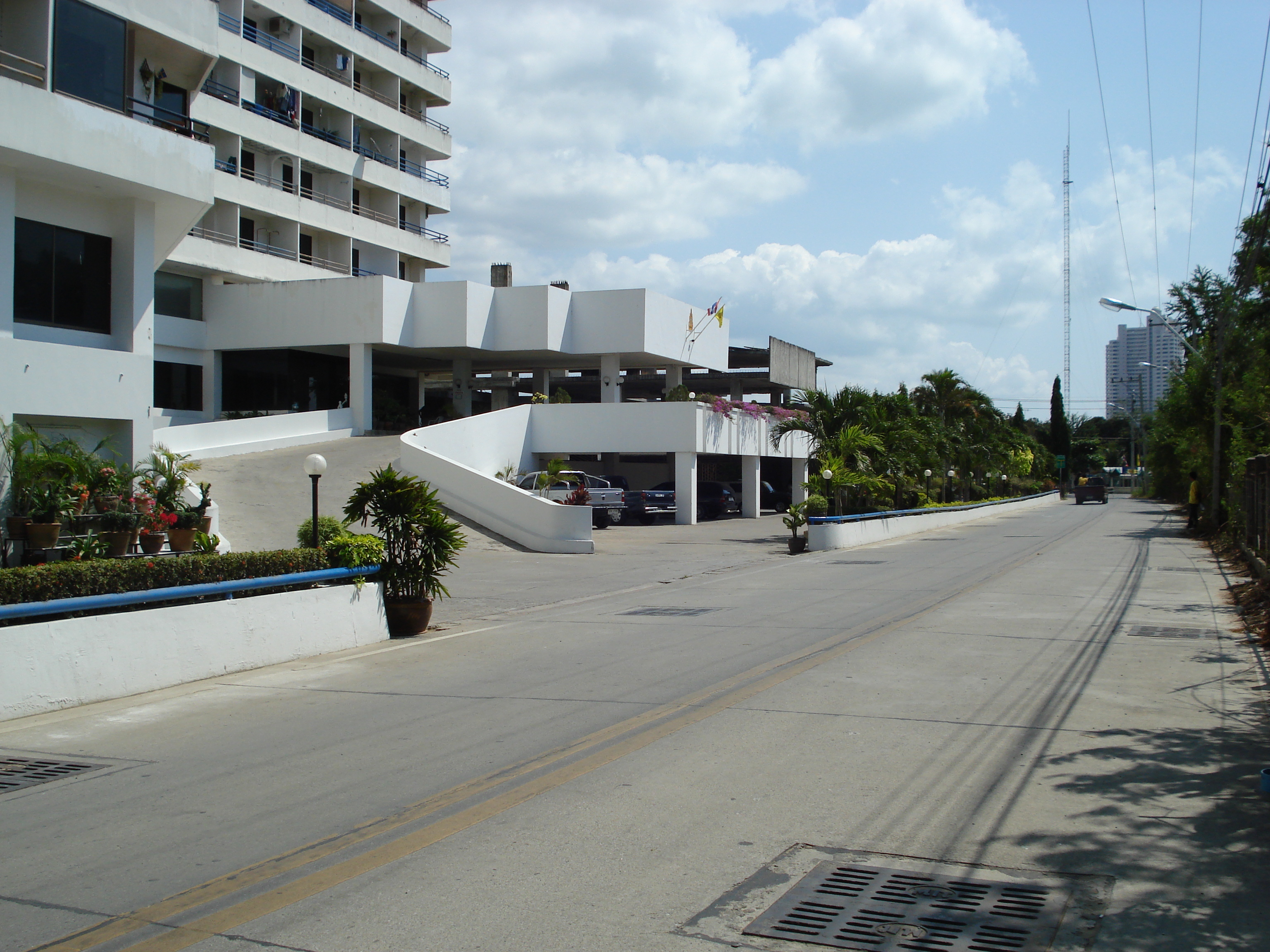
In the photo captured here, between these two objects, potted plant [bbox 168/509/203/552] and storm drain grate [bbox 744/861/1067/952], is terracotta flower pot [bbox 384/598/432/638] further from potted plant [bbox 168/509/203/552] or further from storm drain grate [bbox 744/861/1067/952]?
storm drain grate [bbox 744/861/1067/952]

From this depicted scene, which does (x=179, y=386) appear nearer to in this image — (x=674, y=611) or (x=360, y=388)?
(x=360, y=388)

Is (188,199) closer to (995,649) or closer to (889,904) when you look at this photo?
(995,649)

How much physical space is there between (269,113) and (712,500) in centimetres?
2462

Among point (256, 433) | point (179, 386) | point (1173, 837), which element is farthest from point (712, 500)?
point (1173, 837)

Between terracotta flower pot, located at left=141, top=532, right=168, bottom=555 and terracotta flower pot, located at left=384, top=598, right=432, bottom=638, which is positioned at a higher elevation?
terracotta flower pot, located at left=141, top=532, right=168, bottom=555

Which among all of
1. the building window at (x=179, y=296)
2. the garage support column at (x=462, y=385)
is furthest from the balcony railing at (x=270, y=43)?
the garage support column at (x=462, y=385)

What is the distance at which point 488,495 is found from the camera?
1130 inches

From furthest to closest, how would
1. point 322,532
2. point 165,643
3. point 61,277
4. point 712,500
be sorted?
point 712,500
point 61,277
point 322,532
point 165,643

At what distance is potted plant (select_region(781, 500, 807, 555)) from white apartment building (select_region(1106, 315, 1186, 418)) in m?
14.6

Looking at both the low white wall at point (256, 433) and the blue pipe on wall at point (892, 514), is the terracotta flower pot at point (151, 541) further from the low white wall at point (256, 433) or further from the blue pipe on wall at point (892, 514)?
the blue pipe on wall at point (892, 514)

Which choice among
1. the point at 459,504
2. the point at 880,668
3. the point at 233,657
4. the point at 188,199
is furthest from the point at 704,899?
the point at 459,504

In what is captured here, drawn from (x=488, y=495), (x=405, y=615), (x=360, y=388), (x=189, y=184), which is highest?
(x=189, y=184)

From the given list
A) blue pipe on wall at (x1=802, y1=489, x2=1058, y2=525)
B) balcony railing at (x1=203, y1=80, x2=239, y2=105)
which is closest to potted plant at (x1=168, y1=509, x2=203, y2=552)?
blue pipe on wall at (x1=802, y1=489, x2=1058, y2=525)

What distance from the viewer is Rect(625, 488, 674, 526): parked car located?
37938mm
